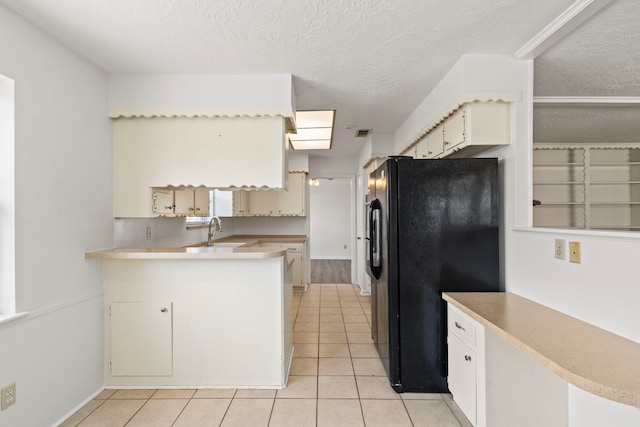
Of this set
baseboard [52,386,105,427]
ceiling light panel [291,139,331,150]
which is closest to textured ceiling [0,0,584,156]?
ceiling light panel [291,139,331,150]

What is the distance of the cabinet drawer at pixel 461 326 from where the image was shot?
1748 millimetres

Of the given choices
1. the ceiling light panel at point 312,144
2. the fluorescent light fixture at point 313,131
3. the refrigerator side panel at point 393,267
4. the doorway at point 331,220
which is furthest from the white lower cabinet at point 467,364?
the doorway at point 331,220

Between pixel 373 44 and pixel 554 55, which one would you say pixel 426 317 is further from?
pixel 554 55

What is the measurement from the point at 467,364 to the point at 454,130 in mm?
1670

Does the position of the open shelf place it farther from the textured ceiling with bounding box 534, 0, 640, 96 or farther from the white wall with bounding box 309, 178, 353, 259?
the white wall with bounding box 309, 178, 353, 259

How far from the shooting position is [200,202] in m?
3.27

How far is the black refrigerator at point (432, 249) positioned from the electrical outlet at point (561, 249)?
455mm

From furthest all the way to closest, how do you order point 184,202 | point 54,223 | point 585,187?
point 585,187
point 184,202
point 54,223

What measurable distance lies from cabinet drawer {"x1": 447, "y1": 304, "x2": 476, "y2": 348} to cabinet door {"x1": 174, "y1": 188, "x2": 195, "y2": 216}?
2.38m

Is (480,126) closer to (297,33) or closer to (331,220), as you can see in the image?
(297,33)

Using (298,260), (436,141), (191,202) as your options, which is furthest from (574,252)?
(298,260)

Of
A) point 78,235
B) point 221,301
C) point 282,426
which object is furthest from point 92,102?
point 282,426

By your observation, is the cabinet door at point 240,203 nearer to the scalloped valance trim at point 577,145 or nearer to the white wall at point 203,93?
the white wall at point 203,93

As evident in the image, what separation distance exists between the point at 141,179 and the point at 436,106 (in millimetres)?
2577
